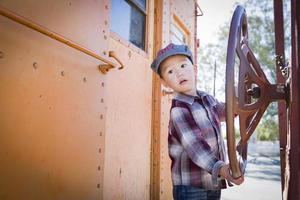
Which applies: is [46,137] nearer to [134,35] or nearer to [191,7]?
[134,35]

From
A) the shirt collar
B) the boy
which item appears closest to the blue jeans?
Result: the boy

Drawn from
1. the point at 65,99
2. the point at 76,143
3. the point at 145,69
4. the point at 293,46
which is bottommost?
the point at 76,143

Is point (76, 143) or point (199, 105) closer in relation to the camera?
point (76, 143)

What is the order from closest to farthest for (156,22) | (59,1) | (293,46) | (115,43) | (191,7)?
(293,46) < (59,1) < (115,43) < (156,22) < (191,7)

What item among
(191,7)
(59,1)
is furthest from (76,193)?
(191,7)

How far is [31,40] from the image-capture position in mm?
1284

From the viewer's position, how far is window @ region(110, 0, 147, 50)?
242 cm

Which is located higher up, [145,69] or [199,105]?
[145,69]

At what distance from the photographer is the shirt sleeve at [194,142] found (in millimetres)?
1413

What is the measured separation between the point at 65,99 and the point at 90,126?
0.26m

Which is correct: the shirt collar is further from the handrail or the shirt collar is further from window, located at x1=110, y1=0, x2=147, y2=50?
window, located at x1=110, y1=0, x2=147, y2=50

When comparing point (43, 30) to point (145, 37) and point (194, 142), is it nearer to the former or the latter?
point (194, 142)

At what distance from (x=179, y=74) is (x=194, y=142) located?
0.45 meters

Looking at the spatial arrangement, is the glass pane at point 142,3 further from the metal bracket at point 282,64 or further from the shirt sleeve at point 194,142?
the metal bracket at point 282,64
